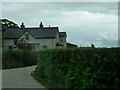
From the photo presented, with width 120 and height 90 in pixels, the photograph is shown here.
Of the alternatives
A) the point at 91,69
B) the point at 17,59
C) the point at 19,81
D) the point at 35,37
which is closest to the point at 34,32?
the point at 35,37

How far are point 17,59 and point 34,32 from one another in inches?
1732

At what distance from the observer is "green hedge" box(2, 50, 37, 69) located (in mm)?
37956

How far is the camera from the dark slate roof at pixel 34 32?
81.9 m

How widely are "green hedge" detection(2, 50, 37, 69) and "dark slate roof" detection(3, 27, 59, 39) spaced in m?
36.5

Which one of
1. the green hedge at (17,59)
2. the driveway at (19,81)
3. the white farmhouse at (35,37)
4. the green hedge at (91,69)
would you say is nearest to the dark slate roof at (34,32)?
the white farmhouse at (35,37)

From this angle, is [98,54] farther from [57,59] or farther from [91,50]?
[57,59]

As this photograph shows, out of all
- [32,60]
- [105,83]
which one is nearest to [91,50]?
[105,83]

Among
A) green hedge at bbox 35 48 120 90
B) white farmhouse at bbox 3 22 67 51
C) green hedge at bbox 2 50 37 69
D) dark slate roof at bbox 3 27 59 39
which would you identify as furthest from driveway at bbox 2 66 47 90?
dark slate roof at bbox 3 27 59 39

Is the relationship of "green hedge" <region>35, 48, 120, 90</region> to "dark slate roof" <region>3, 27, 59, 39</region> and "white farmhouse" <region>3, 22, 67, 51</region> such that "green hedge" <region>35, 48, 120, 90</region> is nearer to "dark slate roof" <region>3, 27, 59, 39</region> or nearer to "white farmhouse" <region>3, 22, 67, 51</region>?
"white farmhouse" <region>3, 22, 67, 51</region>

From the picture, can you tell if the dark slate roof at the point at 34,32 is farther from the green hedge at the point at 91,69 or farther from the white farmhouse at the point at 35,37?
the green hedge at the point at 91,69

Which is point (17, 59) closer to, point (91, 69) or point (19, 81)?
point (19, 81)

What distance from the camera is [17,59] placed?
4069cm

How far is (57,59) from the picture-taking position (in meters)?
16.2

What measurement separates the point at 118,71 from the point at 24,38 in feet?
232
